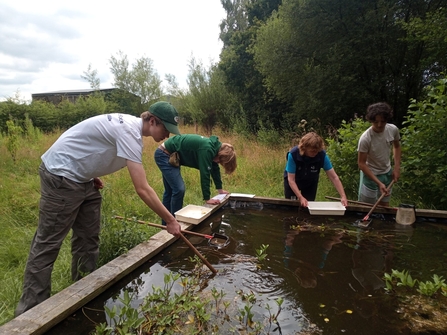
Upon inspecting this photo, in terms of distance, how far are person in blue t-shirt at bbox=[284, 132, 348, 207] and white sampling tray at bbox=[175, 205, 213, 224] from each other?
1.04 m

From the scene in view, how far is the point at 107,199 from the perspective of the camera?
13.1 feet

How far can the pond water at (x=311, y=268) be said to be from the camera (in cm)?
184

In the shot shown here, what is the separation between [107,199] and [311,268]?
270 centimetres

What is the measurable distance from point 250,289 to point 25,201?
3.83m

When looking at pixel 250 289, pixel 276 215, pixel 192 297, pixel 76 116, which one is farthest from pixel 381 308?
pixel 76 116

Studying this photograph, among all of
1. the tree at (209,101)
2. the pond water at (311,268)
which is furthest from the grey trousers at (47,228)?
the tree at (209,101)

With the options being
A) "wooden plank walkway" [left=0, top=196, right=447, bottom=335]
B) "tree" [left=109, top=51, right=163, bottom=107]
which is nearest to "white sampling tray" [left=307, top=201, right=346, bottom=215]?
"wooden plank walkway" [left=0, top=196, right=447, bottom=335]

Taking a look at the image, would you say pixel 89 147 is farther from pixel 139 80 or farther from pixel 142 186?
pixel 139 80

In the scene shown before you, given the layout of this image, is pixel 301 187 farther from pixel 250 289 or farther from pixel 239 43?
pixel 239 43

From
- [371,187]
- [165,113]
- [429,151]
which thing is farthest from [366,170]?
[165,113]

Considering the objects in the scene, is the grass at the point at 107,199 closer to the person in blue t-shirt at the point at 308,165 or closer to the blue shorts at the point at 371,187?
the blue shorts at the point at 371,187

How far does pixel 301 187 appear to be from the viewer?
12.7ft

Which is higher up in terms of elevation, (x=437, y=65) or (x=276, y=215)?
(x=437, y=65)

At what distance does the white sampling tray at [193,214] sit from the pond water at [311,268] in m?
0.13
